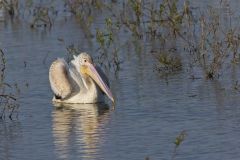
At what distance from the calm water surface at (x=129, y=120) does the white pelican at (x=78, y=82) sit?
0.18m

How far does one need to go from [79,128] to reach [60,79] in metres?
2.42

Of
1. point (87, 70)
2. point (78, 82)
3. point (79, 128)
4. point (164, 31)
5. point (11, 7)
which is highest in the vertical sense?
point (11, 7)

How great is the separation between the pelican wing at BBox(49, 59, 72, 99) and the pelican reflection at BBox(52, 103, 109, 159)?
0.84ft

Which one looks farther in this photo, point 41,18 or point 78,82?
point 41,18

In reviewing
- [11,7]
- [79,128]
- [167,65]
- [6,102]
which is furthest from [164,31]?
[79,128]

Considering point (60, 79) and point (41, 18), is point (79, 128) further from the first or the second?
point (41, 18)

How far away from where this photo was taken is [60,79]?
13.9 metres

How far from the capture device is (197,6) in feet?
64.7

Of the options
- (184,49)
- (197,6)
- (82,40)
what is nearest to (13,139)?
(184,49)

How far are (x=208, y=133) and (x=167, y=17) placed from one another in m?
6.50

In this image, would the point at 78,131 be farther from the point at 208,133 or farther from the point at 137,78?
the point at 137,78

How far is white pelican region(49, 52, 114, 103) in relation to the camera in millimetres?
13656

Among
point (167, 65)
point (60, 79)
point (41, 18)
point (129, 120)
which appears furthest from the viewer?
point (41, 18)

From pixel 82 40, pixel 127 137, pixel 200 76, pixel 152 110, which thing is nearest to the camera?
pixel 127 137
